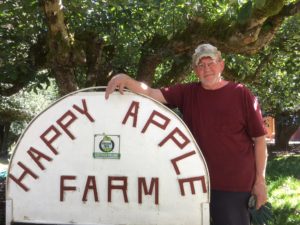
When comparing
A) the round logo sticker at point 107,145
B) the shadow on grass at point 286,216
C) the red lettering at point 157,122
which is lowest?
the shadow on grass at point 286,216

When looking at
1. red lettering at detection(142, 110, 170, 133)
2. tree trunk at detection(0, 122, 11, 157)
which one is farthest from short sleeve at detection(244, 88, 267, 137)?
tree trunk at detection(0, 122, 11, 157)

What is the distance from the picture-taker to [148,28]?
7539mm

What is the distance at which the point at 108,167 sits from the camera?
343 centimetres

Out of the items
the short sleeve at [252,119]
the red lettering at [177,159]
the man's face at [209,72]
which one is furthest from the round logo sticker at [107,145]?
the short sleeve at [252,119]

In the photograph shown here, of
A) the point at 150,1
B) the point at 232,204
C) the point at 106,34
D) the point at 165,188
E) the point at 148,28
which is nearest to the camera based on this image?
the point at 165,188

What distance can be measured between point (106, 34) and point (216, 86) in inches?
133

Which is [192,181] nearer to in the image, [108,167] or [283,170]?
[108,167]

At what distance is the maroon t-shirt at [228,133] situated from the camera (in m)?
3.59

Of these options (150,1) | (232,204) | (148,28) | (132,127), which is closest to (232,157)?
(232,204)

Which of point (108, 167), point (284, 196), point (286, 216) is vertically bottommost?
point (286, 216)

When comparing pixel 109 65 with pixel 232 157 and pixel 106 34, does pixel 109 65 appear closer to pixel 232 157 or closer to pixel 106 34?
pixel 106 34

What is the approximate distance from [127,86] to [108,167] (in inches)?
23.1

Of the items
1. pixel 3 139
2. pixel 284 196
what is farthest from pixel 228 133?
pixel 3 139

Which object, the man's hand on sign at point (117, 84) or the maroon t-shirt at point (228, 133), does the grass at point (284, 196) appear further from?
the man's hand on sign at point (117, 84)
